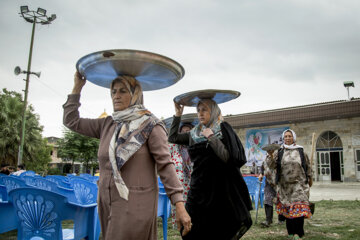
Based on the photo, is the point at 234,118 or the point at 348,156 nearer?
the point at 348,156

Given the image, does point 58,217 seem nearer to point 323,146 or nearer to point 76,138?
point 323,146

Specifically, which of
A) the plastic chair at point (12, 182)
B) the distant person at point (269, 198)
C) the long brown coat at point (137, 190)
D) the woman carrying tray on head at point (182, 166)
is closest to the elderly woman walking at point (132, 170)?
the long brown coat at point (137, 190)

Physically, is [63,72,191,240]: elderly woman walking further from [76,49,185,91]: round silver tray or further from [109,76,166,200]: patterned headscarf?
[76,49,185,91]: round silver tray

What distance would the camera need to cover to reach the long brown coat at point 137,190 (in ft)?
5.47

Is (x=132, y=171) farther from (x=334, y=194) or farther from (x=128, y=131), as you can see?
(x=334, y=194)

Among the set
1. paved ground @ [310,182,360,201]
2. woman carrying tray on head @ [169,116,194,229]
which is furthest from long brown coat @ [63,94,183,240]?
paved ground @ [310,182,360,201]

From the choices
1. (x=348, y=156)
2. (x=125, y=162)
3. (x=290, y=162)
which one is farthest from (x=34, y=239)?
(x=348, y=156)

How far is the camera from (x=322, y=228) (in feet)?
17.5

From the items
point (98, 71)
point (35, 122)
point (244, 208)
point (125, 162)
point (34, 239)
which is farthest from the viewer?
point (35, 122)

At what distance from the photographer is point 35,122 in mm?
23078

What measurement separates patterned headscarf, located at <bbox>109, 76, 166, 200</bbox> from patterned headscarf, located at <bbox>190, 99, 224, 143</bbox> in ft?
3.43

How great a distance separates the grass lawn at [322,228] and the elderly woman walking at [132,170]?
305 cm

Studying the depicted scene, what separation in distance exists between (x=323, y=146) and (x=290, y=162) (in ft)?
61.1

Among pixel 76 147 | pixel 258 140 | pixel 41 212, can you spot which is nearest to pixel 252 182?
pixel 41 212
